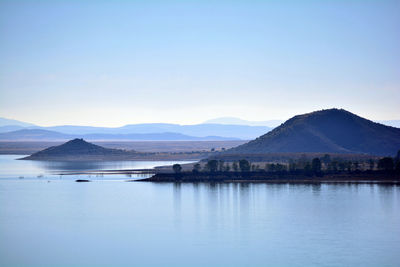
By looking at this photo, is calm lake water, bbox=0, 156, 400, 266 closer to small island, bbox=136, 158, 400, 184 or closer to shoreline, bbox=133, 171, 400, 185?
shoreline, bbox=133, 171, 400, 185

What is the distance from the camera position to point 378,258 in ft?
138

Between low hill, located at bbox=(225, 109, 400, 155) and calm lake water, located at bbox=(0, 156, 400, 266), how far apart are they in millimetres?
62307

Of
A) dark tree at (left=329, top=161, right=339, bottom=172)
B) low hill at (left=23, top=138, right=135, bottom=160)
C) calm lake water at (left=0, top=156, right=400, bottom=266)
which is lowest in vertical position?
calm lake water at (left=0, top=156, right=400, bottom=266)

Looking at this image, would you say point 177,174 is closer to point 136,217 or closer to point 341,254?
point 136,217

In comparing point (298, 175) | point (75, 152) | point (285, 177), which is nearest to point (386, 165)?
point (298, 175)

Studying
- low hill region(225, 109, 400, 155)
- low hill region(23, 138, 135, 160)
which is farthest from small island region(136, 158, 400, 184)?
low hill region(23, 138, 135, 160)

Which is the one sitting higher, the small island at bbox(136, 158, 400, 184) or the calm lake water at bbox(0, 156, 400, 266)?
the small island at bbox(136, 158, 400, 184)

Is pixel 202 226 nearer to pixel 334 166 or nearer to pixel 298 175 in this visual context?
pixel 298 175

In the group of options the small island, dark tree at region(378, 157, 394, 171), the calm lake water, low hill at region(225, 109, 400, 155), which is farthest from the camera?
low hill at region(225, 109, 400, 155)

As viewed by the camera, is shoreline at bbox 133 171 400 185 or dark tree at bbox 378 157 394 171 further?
dark tree at bbox 378 157 394 171

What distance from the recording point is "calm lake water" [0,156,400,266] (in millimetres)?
43156

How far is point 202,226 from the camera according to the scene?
54.9 m

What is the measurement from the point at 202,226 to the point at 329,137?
10783 cm

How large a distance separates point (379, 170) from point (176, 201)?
136 feet
